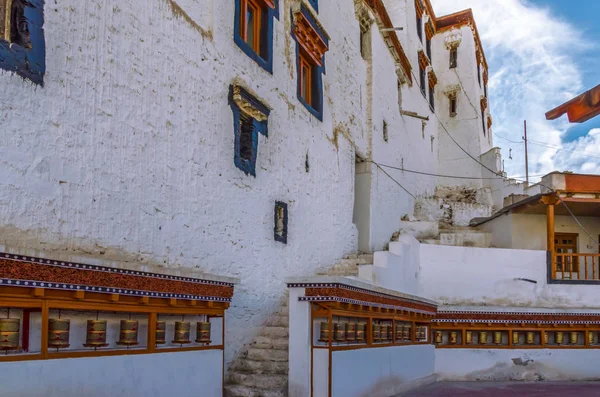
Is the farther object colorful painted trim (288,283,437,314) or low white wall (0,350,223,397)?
colorful painted trim (288,283,437,314)

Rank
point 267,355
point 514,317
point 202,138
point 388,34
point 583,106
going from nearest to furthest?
point 583,106, point 202,138, point 267,355, point 514,317, point 388,34

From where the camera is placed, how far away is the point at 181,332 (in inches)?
208

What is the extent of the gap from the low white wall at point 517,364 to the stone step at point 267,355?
487 centimetres

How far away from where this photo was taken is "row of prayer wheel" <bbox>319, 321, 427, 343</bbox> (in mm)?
6301

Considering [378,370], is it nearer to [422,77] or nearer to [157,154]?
[157,154]

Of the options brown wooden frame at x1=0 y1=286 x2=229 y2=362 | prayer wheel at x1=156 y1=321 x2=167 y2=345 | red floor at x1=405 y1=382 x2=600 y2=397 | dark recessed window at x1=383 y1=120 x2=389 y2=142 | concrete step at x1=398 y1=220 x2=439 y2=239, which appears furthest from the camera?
concrete step at x1=398 y1=220 x2=439 y2=239

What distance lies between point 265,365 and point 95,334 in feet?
9.07

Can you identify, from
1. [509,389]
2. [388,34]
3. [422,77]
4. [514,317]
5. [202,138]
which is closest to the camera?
[202,138]

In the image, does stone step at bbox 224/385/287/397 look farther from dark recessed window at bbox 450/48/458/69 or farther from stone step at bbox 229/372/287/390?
dark recessed window at bbox 450/48/458/69

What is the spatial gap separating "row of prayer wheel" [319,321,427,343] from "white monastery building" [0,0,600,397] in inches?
1.3

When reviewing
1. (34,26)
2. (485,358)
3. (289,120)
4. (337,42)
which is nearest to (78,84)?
(34,26)

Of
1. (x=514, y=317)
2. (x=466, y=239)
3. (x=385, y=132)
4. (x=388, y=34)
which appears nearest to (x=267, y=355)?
(x=514, y=317)

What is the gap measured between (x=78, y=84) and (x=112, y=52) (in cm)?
59

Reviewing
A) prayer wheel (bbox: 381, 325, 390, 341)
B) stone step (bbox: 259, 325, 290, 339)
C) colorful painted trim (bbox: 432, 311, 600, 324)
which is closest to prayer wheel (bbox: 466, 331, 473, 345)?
colorful painted trim (bbox: 432, 311, 600, 324)
